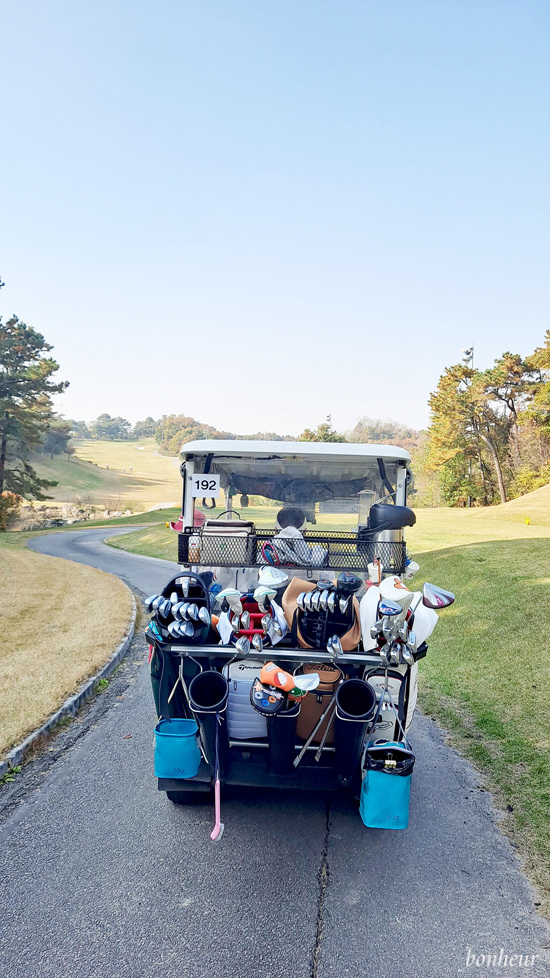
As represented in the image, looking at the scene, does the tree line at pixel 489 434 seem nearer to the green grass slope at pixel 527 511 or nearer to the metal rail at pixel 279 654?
the green grass slope at pixel 527 511

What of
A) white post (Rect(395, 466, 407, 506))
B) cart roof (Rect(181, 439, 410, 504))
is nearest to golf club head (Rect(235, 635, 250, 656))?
cart roof (Rect(181, 439, 410, 504))

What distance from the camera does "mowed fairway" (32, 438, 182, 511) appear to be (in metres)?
67.6

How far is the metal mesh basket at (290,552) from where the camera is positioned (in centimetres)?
465

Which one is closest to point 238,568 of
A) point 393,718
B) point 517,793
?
point 393,718

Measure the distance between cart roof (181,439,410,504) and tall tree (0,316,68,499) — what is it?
3894cm

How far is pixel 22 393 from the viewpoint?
40.9 metres

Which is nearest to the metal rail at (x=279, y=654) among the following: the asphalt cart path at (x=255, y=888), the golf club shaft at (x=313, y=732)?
the golf club shaft at (x=313, y=732)

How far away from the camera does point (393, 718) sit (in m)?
3.18

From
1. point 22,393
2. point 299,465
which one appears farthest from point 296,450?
point 22,393

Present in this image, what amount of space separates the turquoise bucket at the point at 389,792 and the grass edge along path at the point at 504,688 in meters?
0.84

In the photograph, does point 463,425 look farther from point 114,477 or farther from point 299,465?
point 114,477

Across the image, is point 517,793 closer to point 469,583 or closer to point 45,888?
point 45,888

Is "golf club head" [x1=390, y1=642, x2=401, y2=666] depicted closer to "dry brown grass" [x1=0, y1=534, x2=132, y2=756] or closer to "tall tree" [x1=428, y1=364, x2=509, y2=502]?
"dry brown grass" [x1=0, y1=534, x2=132, y2=756]

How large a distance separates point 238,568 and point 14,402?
41892mm
